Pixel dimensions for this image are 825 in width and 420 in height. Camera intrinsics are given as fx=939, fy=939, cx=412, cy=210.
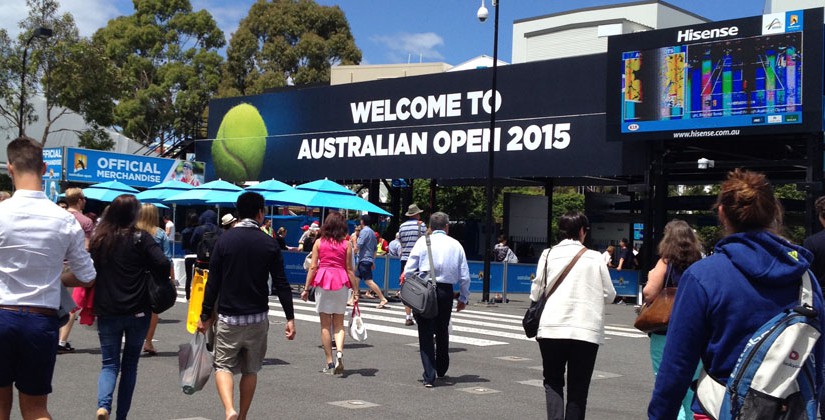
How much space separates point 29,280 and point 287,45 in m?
55.7

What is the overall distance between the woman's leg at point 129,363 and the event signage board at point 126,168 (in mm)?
32243

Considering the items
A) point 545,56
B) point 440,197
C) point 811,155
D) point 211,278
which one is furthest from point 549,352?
point 545,56

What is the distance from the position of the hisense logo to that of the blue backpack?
20912 mm

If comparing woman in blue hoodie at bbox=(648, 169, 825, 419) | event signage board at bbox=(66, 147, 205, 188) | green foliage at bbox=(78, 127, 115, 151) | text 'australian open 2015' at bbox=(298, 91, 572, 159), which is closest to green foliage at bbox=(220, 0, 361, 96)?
green foliage at bbox=(78, 127, 115, 151)

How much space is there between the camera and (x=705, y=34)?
75.5ft

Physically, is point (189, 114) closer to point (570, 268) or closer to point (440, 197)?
point (440, 197)

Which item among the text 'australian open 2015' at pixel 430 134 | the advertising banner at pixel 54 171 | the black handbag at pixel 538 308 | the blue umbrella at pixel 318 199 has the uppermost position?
the text 'australian open 2015' at pixel 430 134

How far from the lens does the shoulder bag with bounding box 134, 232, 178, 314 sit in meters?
6.76

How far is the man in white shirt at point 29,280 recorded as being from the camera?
4676mm

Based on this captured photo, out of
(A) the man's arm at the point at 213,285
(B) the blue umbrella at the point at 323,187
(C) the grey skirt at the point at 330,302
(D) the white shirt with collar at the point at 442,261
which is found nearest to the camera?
(A) the man's arm at the point at 213,285

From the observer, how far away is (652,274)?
659 centimetres

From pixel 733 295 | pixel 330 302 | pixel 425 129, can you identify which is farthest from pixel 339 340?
pixel 425 129

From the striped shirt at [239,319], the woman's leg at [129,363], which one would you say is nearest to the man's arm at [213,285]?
the striped shirt at [239,319]

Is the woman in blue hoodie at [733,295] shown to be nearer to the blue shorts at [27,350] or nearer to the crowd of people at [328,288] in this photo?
the crowd of people at [328,288]
